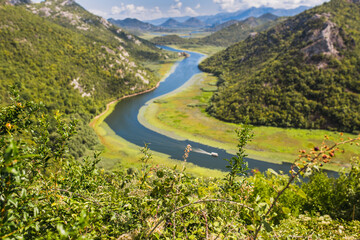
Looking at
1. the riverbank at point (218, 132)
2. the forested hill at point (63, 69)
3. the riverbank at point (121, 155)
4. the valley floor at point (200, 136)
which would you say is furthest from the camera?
the forested hill at point (63, 69)

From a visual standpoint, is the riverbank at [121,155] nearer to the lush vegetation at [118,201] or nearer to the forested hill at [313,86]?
the lush vegetation at [118,201]

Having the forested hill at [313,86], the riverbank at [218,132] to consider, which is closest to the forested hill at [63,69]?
the riverbank at [218,132]

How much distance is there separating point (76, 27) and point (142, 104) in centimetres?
15374

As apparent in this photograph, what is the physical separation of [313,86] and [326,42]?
16.8m

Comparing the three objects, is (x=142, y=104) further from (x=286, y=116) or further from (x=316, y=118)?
(x=316, y=118)

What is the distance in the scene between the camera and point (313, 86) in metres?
72.2

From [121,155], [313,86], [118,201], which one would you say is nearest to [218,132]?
[121,155]

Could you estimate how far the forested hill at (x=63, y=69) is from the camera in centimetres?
7281

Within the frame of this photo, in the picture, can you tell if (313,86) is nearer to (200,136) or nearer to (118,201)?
(200,136)

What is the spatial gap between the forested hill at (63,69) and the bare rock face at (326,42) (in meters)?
82.0

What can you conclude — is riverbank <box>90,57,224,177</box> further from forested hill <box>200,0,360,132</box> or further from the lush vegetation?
forested hill <box>200,0,360,132</box>

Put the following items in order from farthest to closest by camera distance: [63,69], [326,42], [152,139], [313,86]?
1. [63,69]
2. [326,42]
3. [313,86]
4. [152,139]

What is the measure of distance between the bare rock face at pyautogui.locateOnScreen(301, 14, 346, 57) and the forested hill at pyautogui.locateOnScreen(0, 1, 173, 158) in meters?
82.0

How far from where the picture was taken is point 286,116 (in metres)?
66.8
